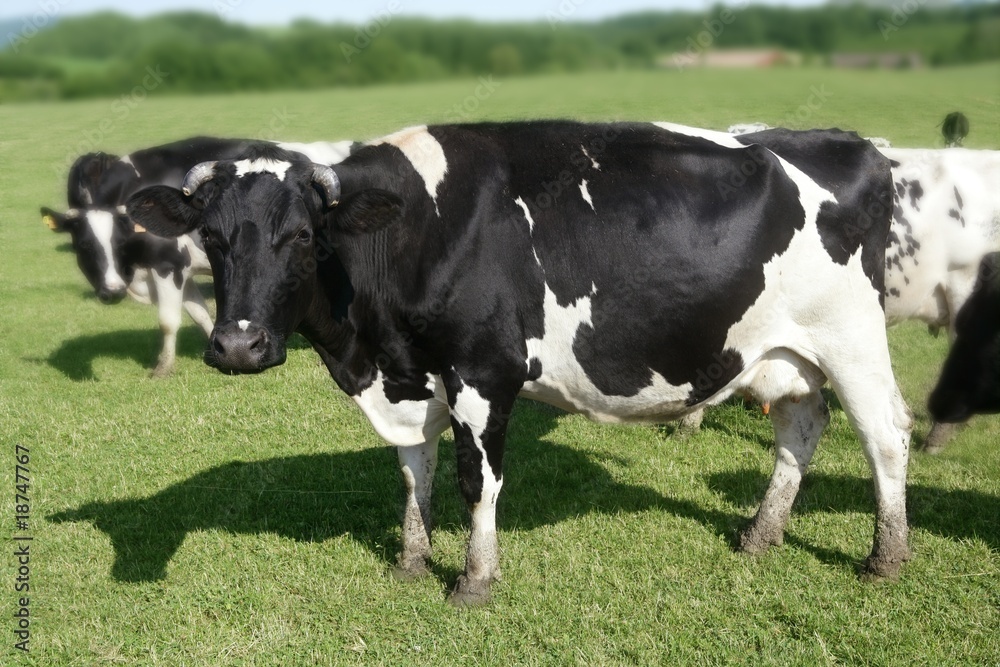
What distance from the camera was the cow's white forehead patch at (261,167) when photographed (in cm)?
472

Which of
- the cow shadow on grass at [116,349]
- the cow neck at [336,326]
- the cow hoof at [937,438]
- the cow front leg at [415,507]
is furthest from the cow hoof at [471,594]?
the cow shadow on grass at [116,349]

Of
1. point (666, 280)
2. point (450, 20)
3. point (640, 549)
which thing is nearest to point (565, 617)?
point (640, 549)

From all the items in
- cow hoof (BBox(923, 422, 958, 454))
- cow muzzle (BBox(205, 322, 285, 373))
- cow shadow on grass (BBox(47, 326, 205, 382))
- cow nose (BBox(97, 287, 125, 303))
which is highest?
cow muzzle (BBox(205, 322, 285, 373))

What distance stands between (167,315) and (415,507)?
6.39 metres

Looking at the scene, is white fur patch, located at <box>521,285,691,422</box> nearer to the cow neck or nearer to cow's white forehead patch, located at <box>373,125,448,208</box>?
cow's white forehead patch, located at <box>373,125,448,208</box>

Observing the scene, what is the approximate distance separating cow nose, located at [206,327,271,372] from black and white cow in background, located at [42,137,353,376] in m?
6.19

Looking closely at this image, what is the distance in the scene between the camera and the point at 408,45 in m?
5.88

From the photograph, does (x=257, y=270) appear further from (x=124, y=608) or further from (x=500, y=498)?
(x=500, y=498)

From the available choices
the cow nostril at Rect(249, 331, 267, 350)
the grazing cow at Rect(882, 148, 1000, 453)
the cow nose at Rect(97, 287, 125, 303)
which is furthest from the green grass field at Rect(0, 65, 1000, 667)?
the cow nostril at Rect(249, 331, 267, 350)

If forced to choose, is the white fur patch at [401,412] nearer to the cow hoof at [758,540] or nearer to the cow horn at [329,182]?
the cow horn at [329,182]

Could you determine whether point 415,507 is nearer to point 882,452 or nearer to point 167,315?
point 882,452

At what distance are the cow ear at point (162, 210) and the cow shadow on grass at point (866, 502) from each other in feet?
14.5

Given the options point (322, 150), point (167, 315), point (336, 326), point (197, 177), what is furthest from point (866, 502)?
point (167, 315)

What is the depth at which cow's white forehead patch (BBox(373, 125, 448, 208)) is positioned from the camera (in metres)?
5.16
